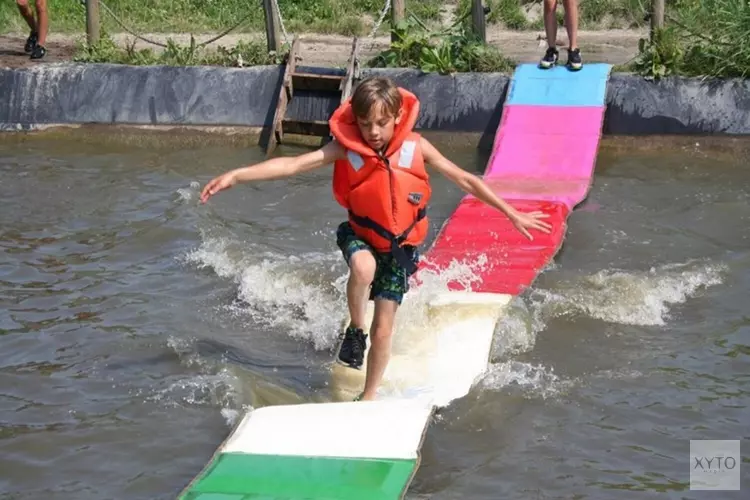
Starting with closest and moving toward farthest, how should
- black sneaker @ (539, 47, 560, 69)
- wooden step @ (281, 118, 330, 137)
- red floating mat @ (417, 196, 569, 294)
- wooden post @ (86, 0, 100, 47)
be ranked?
red floating mat @ (417, 196, 569, 294), black sneaker @ (539, 47, 560, 69), wooden step @ (281, 118, 330, 137), wooden post @ (86, 0, 100, 47)

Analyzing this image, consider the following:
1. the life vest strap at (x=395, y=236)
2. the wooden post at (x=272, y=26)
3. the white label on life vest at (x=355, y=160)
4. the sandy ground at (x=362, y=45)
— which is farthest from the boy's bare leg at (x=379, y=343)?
the sandy ground at (x=362, y=45)

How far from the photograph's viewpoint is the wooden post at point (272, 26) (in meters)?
11.5

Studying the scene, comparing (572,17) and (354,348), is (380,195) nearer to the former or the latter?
(354,348)

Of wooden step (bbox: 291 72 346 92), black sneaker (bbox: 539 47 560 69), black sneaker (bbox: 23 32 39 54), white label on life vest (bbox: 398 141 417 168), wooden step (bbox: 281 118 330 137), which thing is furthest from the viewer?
black sneaker (bbox: 23 32 39 54)

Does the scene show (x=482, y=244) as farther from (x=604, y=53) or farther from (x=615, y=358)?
(x=604, y=53)

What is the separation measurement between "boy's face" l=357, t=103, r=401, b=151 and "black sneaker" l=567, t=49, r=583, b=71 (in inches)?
209

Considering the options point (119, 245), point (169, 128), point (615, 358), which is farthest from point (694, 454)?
point (169, 128)

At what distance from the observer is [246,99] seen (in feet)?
37.0

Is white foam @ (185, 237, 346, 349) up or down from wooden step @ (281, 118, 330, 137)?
down

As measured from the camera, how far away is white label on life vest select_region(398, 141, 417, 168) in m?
5.53

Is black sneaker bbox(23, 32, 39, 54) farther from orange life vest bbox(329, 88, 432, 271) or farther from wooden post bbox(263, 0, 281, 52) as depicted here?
orange life vest bbox(329, 88, 432, 271)

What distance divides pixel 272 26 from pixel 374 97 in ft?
21.9

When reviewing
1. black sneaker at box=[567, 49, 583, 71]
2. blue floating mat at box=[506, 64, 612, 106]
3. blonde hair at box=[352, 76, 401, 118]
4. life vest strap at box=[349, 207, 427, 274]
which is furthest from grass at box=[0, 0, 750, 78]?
blonde hair at box=[352, 76, 401, 118]

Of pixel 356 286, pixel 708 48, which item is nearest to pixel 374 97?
pixel 356 286
